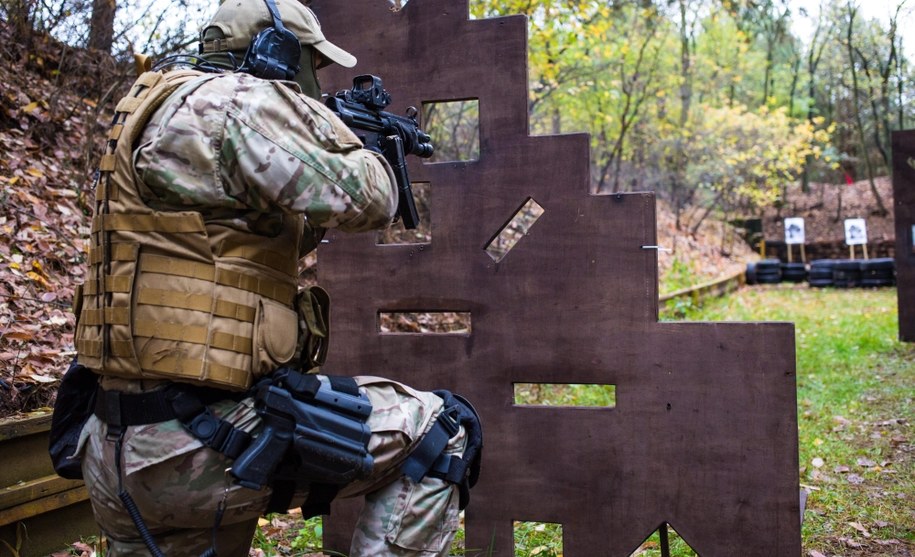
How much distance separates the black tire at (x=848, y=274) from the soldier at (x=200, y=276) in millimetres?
15987

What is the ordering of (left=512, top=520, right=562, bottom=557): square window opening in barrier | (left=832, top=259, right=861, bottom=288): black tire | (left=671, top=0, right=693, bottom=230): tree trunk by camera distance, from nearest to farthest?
(left=512, top=520, right=562, bottom=557): square window opening in barrier
(left=832, top=259, right=861, bottom=288): black tire
(left=671, top=0, right=693, bottom=230): tree trunk

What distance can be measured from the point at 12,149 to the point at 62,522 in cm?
355

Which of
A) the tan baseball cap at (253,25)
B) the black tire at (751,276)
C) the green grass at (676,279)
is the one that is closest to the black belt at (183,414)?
the tan baseball cap at (253,25)

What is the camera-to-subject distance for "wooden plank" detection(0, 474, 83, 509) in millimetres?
2697

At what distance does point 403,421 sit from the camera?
2.03 meters

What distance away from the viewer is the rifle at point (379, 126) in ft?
7.57

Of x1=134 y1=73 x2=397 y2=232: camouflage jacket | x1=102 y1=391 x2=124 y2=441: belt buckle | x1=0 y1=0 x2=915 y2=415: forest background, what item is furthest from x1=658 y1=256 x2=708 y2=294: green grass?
x1=102 y1=391 x2=124 y2=441: belt buckle

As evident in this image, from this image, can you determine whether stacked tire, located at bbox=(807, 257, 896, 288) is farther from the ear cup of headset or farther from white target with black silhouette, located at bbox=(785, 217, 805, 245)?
the ear cup of headset

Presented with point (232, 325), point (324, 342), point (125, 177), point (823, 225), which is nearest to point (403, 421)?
point (324, 342)

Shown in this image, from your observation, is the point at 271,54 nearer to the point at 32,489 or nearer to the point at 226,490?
the point at 226,490

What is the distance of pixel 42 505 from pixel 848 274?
53.1 feet

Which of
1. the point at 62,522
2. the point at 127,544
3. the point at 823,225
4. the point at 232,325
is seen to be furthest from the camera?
the point at 823,225

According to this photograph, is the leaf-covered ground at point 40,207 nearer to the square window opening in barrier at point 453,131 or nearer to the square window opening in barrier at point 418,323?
the square window opening in barrier at point 418,323

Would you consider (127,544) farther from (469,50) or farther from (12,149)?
(12,149)
